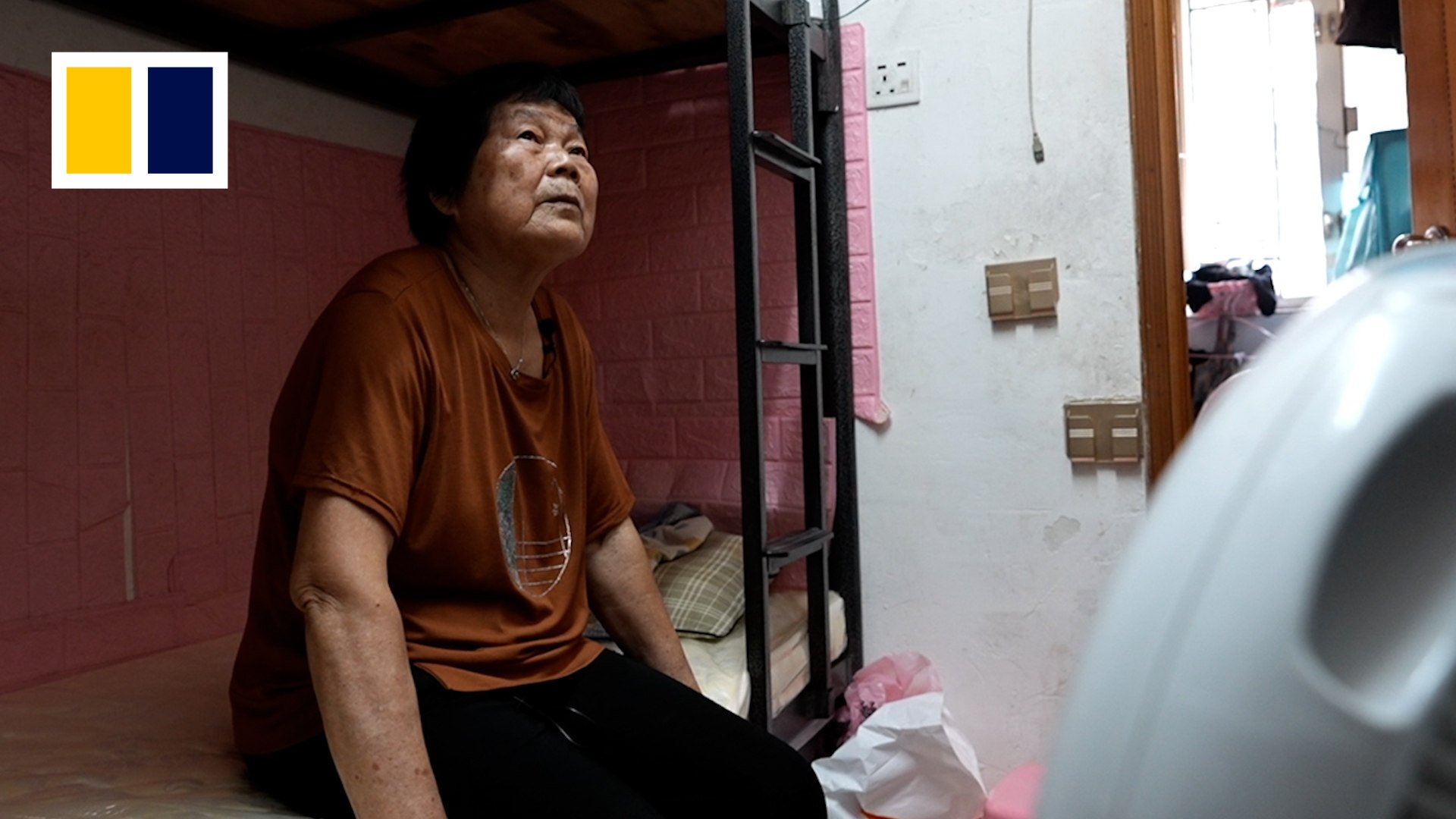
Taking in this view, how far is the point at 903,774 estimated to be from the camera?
1.92m

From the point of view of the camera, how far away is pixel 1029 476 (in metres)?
2.14

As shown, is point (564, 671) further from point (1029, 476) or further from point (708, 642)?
point (1029, 476)

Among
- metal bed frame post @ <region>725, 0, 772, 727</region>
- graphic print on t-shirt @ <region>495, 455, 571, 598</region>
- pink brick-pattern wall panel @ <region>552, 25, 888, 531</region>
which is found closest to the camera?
graphic print on t-shirt @ <region>495, 455, 571, 598</region>

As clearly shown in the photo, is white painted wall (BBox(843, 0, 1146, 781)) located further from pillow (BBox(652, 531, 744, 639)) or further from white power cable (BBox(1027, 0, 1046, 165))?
pillow (BBox(652, 531, 744, 639))

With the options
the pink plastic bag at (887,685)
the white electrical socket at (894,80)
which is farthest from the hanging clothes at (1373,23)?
the pink plastic bag at (887,685)

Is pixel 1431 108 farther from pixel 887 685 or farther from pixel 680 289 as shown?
pixel 680 289

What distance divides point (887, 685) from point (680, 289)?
1151 mm

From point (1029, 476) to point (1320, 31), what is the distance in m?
2.49

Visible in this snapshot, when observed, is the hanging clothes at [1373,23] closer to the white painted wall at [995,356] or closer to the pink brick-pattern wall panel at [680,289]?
the white painted wall at [995,356]

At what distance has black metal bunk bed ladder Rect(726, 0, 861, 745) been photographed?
6.19 feet

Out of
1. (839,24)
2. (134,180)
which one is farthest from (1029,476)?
(134,180)

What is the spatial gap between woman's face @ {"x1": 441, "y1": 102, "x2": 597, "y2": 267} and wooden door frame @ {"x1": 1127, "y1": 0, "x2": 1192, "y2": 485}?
1.16 m

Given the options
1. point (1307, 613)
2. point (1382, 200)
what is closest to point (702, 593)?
point (1307, 613)

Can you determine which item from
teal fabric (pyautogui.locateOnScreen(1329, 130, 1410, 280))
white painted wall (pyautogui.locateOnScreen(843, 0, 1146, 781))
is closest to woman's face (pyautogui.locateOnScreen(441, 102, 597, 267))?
white painted wall (pyautogui.locateOnScreen(843, 0, 1146, 781))
